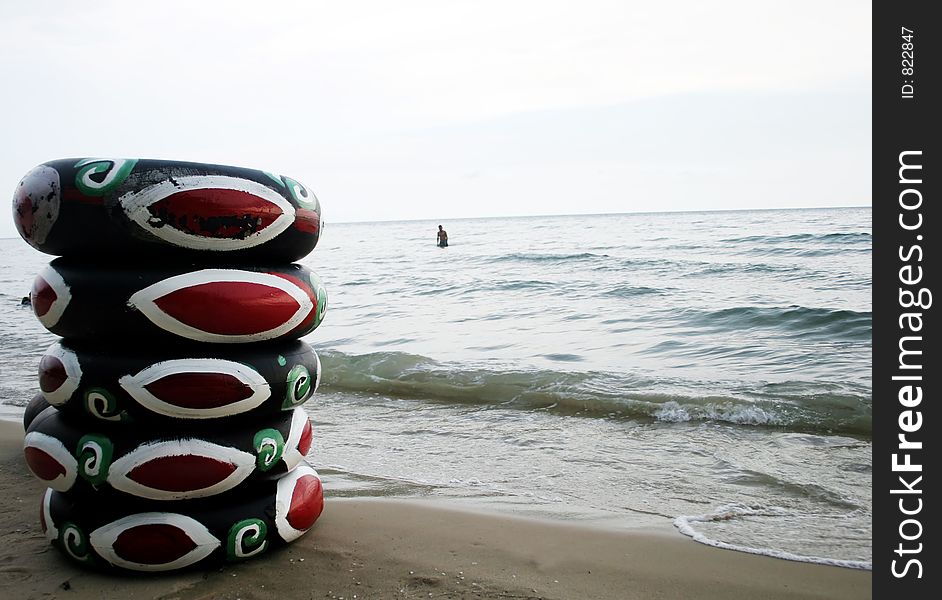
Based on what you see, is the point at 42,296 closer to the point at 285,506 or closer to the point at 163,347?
the point at 163,347

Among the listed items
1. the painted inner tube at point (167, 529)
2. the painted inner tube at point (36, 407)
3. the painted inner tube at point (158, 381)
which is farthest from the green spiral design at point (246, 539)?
the painted inner tube at point (36, 407)

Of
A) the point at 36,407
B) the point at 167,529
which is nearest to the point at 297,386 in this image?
the point at 167,529

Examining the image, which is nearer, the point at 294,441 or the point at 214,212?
the point at 214,212

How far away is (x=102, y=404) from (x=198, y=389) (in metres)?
0.36

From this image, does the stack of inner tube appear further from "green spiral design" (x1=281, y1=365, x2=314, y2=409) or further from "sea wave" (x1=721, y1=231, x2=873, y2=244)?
"sea wave" (x1=721, y1=231, x2=873, y2=244)

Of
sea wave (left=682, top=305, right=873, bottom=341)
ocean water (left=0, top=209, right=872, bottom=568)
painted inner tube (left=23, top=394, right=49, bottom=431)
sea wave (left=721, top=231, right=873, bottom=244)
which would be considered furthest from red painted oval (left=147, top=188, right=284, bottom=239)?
sea wave (left=721, top=231, right=873, bottom=244)

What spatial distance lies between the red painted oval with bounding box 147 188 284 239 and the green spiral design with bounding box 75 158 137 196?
0.16 meters

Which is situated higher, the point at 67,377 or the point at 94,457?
the point at 67,377

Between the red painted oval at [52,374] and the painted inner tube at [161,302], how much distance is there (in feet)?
0.40

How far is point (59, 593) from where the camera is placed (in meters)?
2.72

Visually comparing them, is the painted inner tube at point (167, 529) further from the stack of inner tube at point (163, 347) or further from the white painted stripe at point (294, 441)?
the white painted stripe at point (294, 441)

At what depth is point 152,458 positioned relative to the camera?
2.73 meters

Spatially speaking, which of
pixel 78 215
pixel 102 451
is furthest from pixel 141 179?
pixel 102 451

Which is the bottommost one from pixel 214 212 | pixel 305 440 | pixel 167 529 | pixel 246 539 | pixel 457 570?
pixel 457 570
